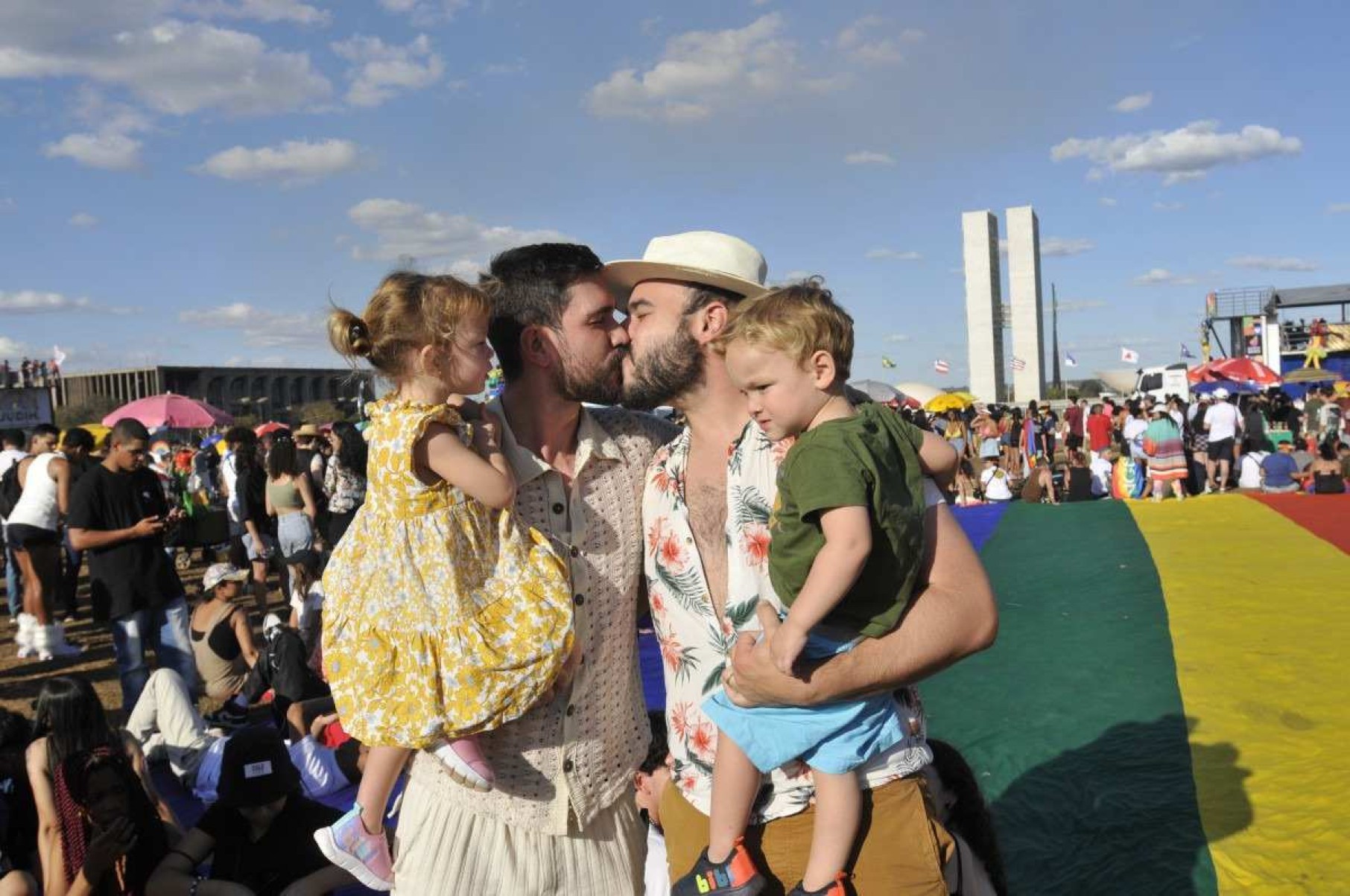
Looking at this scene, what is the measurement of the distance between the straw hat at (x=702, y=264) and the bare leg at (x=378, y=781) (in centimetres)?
120

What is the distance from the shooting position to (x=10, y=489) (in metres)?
11.1

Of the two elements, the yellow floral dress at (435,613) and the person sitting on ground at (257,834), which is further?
the person sitting on ground at (257,834)

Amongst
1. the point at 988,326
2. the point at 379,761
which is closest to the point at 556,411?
the point at 379,761

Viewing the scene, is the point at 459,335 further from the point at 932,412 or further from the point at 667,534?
the point at 932,412

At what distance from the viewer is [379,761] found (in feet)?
7.16

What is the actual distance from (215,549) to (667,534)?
48.4 feet

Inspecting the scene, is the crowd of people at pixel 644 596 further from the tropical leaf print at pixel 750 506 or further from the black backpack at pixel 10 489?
the black backpack at pixel 10 489

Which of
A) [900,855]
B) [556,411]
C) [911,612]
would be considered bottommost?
[900,855]

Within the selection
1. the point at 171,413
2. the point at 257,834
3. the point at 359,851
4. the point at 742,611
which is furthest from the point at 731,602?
the point at 171,413

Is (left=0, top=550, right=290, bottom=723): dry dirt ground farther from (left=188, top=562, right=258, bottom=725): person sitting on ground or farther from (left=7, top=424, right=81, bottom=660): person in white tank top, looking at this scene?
(left=188, top=562, right=258, bottom=725): person sitting on ground

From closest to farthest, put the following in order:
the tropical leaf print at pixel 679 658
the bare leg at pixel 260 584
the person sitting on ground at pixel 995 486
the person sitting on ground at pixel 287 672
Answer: the tropical leaf print at pixel 679 658, the person sitting on ground at pixel 287 672, the bare leg at pixel 260 584, the person sitting on ground at pixel 995 486

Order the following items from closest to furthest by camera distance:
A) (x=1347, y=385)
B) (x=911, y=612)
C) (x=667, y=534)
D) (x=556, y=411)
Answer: (x=911, y=612)
(x=667, y=534)
(x=556, y=411)
(x=1347, y=385)

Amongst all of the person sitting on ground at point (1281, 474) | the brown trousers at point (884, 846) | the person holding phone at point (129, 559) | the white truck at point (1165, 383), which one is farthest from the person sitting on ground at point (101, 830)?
the white truck at point (1165, 383)

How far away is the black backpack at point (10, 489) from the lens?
11.0 m
